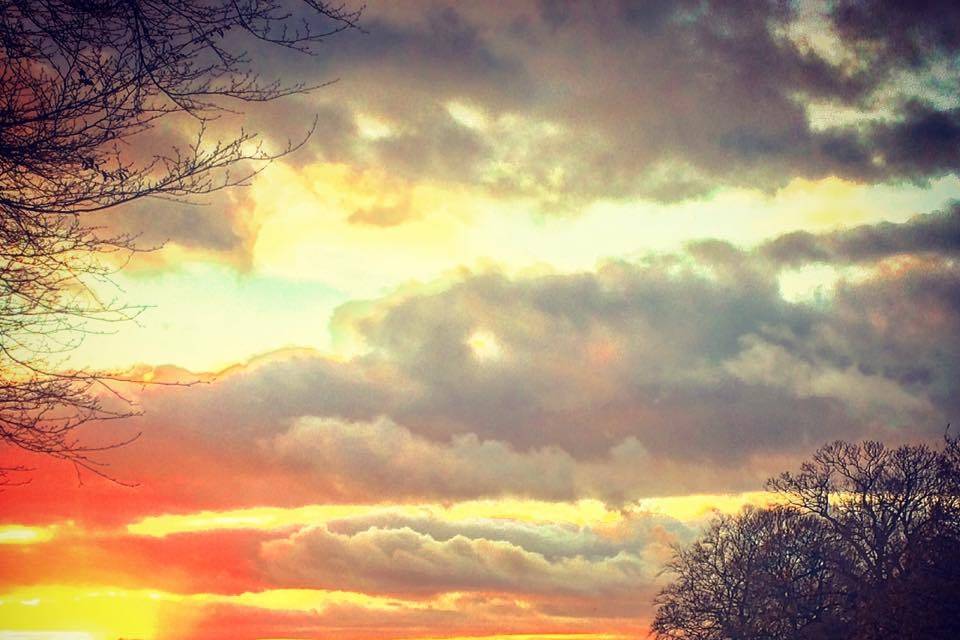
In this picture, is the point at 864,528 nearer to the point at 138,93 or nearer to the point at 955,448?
the point at 955,448

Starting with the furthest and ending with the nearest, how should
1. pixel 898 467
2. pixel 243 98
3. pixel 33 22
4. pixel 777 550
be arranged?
pixel 777 550, pixel 898 467, pixel 243 98, pixel 33 22

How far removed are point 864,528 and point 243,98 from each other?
37749 millimetres

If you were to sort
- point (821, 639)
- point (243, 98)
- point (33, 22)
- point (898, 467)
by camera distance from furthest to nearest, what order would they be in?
point (898, 467) → point (821, 639) → point (243, 98) → point (33, 22)

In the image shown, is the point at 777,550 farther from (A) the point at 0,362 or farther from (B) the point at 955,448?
(A) the point at 0,362

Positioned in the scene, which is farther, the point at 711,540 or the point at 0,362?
the point at 711,540

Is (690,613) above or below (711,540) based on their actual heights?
below

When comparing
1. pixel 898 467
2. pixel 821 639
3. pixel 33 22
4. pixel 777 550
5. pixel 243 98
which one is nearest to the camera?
pixel 33 22

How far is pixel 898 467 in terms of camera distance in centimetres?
4197

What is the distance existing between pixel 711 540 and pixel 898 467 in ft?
38.8

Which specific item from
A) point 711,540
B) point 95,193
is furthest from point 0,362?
point 711,540

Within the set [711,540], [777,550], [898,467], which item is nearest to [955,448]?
[898,467]

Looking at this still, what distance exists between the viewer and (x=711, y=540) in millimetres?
51062

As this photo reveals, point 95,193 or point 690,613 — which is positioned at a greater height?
point 95,193

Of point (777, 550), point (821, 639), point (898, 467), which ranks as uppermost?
point (898, 467)
